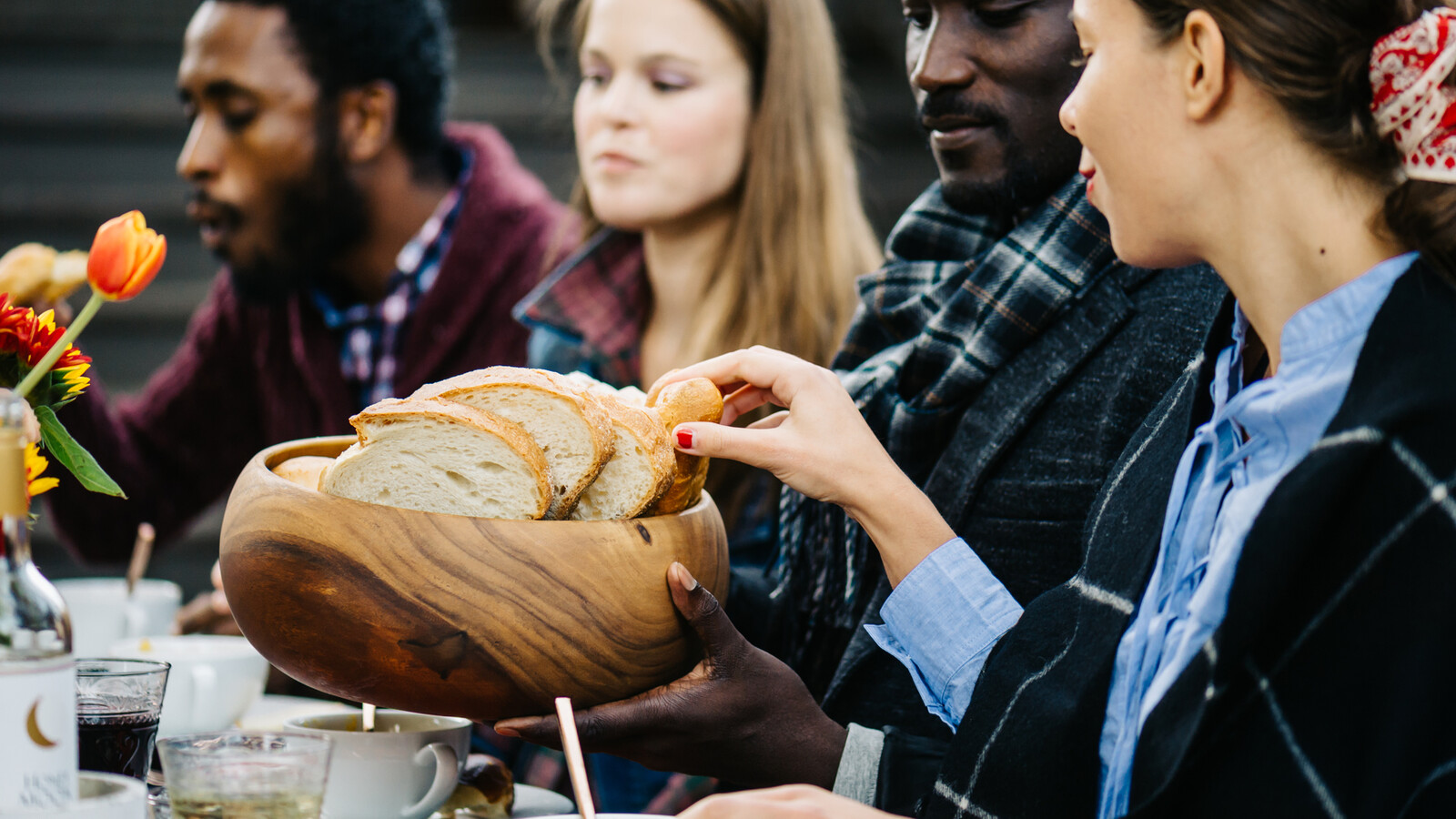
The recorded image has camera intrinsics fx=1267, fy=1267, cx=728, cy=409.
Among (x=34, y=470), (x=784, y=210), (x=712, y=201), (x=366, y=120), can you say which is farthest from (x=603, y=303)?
(x=34, y=470)

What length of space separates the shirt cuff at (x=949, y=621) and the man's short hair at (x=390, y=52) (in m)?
2.00

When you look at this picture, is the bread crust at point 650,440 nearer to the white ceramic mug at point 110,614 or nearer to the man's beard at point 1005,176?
the man's beard at point 1005,176

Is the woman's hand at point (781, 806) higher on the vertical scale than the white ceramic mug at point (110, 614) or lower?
higher

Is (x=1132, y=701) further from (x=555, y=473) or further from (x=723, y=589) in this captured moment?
(x=555, y=473)

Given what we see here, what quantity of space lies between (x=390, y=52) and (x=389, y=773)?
215 centimetres

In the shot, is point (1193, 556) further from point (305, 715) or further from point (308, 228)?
point (308, 228)

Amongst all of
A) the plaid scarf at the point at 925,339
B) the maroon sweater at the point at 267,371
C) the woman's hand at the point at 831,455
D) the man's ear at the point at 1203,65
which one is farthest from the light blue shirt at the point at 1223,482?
the maroon sweater at the point at 267,371

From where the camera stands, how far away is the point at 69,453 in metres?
1.06

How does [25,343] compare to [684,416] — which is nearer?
[25,343]

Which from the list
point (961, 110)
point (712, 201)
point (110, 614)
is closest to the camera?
point (961, 110)

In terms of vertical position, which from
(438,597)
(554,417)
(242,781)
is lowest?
(242,781)

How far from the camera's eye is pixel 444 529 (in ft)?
3.22

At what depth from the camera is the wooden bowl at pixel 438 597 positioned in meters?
0.98

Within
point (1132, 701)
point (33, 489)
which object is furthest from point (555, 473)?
point (1132, 701)
